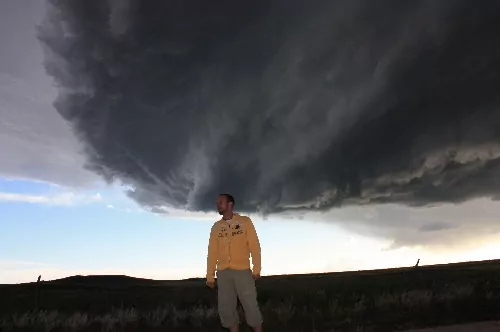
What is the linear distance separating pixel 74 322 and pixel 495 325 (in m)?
10.1

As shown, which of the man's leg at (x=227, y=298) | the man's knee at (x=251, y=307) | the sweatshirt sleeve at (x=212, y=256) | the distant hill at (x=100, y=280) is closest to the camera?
the man's knee at (x=251, y=307)

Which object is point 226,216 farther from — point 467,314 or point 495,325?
point 467,314

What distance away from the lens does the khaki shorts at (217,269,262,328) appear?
9156mm

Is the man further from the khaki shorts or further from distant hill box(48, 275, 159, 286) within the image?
distant hill box(48, 275, 159, 286)

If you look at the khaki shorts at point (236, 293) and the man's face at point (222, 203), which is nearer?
the man's face at point (222, 203)

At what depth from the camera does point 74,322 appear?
15.1 m

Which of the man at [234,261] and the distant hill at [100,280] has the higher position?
the distant hill at [100,280]

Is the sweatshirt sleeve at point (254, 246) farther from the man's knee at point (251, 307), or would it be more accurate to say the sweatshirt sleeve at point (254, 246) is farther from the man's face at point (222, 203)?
the man's face at point (222, 203)

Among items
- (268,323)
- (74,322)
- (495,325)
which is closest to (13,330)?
(74,322)

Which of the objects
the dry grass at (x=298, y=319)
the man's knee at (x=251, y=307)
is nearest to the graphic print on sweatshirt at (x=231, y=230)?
the man's knee at (x=251, y=307)

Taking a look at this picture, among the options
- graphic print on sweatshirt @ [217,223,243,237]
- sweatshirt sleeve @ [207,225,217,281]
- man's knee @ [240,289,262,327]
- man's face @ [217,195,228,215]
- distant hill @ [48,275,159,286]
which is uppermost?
distant hill @ [48,275,159,286]

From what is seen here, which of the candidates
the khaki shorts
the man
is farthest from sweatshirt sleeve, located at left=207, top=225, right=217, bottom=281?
the khaki shorts

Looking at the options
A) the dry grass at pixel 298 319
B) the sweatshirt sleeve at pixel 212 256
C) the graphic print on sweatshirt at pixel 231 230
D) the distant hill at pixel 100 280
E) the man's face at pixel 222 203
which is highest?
the distant hill at pixel 100 280

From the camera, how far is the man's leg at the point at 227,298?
924cm
